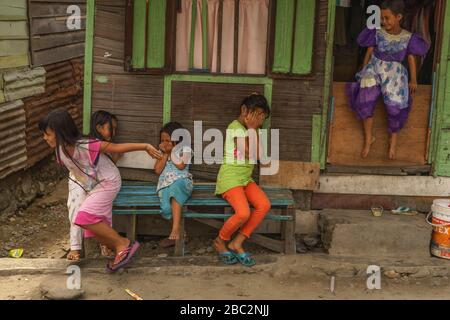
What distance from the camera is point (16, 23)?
8.30m

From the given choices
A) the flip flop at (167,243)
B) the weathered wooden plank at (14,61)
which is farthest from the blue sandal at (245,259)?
the weathered wooden plank at (14,61)

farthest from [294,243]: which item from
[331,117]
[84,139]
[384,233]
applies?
[84,139]

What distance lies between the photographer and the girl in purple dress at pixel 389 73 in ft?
20.1

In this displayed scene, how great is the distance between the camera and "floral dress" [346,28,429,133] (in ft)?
20.2

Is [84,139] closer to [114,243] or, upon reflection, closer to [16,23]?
[114,243]

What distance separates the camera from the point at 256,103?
595 cm

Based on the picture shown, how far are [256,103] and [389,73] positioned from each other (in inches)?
55.6

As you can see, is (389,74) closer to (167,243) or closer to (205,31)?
(205,31)

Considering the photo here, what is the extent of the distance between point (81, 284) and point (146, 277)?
588mm

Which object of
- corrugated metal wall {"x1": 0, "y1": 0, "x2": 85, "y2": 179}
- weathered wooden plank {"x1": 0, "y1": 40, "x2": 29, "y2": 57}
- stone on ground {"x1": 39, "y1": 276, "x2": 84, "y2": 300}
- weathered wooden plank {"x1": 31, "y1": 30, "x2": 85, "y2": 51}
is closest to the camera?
stone on ground {"x1": 39, "y1": 276, "x2": 84, "y2": 300}

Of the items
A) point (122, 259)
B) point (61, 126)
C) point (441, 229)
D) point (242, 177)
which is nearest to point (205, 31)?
point (242, 177)

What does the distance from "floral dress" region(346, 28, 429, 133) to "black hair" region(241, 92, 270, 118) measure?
1020mm

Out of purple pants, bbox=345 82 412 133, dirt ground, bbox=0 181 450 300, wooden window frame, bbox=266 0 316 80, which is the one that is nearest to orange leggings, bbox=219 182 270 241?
dirt ground, bbox=0 181 450 300

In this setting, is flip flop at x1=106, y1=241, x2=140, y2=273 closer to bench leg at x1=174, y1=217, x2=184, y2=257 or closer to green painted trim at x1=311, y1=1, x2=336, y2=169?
bench leg at x1=174, y1=217, x2=184, y2=257
